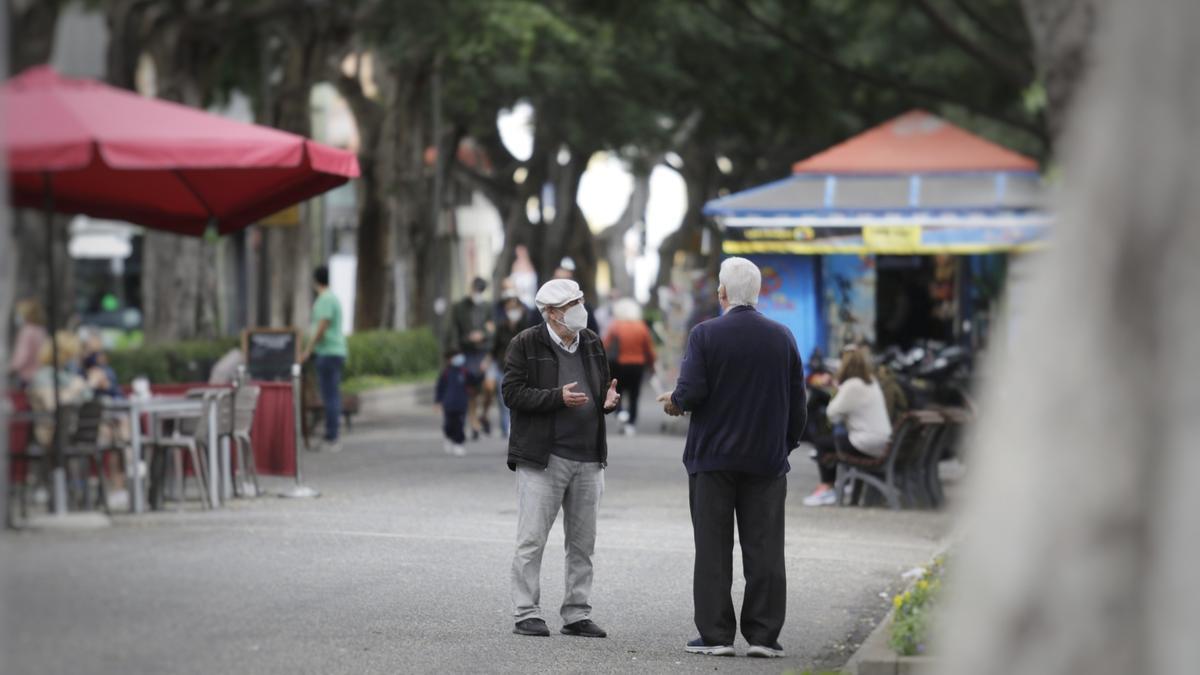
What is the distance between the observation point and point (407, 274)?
36781mm

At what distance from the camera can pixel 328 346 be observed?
20438 mm

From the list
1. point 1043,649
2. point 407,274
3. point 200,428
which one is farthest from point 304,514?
point 407,274

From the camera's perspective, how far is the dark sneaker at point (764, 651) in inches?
360

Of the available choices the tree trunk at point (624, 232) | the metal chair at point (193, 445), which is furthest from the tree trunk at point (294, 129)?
the tree trunk at point (624, 232)

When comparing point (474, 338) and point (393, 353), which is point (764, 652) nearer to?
point (474, 338)

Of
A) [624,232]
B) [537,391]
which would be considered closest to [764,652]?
[537,391]

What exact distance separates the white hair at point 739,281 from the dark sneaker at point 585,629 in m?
1.70

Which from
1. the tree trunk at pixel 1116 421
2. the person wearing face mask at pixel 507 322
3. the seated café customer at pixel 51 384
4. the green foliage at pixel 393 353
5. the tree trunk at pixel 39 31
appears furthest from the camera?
the green foliage at pixel 393 353

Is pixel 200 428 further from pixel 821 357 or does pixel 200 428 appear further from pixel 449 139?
pixel 449 139

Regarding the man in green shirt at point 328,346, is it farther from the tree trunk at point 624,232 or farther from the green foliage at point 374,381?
the tree trunk at point 624,232

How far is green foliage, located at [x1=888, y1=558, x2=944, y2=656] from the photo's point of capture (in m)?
8.24

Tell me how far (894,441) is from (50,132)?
952 centimetres

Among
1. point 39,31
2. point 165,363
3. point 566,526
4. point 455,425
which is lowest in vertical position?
point 455,425

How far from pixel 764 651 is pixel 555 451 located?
55.4 inches
